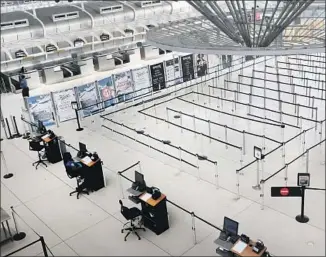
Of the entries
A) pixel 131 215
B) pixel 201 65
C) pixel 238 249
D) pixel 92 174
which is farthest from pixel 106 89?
pixel 238 249

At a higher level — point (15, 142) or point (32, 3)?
point (32, 3)

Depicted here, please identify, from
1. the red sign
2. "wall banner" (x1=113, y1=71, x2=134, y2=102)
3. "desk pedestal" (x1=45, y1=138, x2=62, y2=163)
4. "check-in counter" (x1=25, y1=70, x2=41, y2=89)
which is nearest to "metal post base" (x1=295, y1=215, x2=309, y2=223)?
the red sign

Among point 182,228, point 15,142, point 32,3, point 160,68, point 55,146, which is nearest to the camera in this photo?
point 182,228

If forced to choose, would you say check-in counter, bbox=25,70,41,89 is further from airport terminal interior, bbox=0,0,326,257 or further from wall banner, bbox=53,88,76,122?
wall banner, bbox=53,88,76,122

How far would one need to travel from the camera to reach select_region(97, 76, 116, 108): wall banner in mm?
22812

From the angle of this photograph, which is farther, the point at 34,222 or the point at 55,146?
the point at 55,146

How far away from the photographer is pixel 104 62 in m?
25.0

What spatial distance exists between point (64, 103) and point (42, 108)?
1181 millimetres

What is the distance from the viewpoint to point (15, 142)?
19281 millimetres

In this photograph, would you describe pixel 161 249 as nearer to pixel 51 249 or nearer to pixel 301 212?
pixel 51 249

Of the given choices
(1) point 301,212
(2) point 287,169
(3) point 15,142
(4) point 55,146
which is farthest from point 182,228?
(3) point 15,142

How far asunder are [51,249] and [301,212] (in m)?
6.81

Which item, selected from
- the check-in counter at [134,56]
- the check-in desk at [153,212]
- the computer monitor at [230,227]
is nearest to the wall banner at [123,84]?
the check-in counter at [134,56]

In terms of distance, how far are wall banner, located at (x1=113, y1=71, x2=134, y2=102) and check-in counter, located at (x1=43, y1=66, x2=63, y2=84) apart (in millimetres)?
3020
